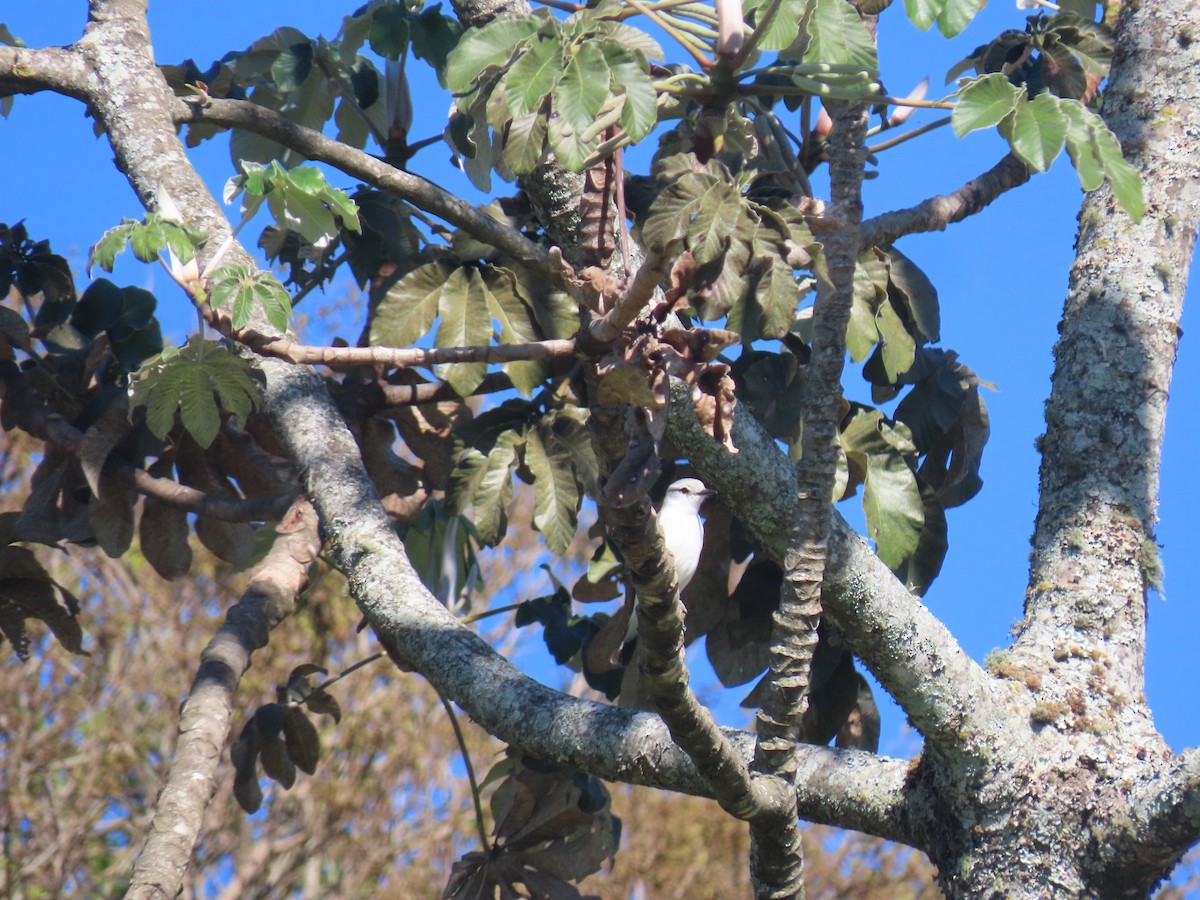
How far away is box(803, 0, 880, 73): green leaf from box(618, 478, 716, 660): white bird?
2.07 m

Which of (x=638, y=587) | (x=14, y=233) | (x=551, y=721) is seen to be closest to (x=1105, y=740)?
(x=551, y=721)

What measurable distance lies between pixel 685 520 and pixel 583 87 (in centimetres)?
237

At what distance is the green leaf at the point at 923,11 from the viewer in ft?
5.12

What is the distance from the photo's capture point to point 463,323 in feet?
8.38

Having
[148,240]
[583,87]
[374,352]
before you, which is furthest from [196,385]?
[583,87]

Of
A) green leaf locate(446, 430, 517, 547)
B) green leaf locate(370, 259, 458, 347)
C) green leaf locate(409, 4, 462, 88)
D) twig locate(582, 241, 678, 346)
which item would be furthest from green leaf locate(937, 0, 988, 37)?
green leaf locate(409, 4, 462, 88)

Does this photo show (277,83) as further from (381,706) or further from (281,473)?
(381,706)

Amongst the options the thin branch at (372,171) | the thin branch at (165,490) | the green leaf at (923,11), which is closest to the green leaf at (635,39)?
the green leaf at (923,11)

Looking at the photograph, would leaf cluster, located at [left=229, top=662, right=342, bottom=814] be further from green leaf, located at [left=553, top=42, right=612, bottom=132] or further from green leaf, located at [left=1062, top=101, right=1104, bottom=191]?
green leaf, located at [left=1062, top=101, right=1104, bottom=191]

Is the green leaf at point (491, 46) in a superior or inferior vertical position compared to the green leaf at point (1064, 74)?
inferior

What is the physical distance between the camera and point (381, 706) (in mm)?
8828

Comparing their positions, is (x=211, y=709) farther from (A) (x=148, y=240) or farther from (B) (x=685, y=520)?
(B) (x=685, y=520)

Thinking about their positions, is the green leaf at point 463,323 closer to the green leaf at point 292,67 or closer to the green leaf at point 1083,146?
the green leaf at point 292,67

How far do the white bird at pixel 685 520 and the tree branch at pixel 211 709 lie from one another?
3.71ft
